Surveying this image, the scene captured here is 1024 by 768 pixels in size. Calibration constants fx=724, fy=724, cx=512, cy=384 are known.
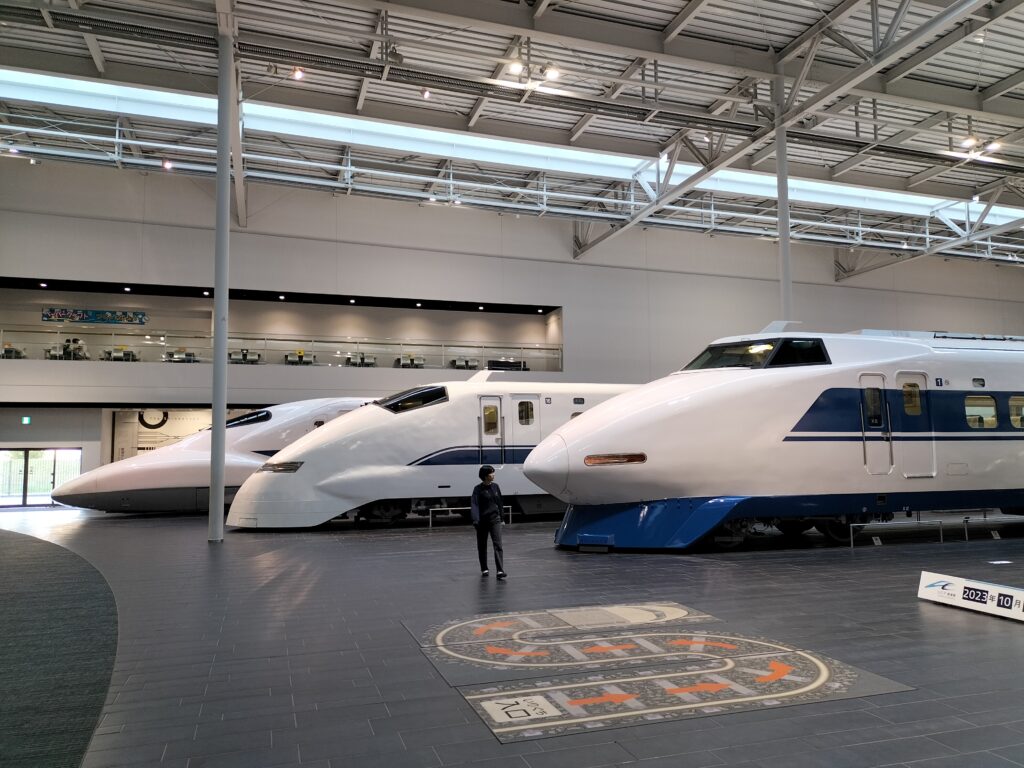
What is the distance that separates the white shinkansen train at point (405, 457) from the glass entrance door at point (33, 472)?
1205 centimetres

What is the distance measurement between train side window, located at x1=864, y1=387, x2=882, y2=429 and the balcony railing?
14.9 meters

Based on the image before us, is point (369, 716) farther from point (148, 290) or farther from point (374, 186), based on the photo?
point (148, 290)

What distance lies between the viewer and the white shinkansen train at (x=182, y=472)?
1537 cm

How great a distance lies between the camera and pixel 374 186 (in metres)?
21.4

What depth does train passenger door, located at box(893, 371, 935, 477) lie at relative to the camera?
10172 mm

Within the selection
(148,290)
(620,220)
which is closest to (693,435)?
(620,220)

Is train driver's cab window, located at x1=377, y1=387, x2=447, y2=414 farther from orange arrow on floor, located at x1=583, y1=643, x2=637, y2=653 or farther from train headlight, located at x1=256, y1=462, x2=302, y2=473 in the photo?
orange arrow on floor, located at x1=583, y1=643, x2=637, y2=653

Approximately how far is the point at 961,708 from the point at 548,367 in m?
21.2

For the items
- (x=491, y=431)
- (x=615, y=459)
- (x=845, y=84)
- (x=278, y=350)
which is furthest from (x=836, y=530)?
(x=278, y=350)

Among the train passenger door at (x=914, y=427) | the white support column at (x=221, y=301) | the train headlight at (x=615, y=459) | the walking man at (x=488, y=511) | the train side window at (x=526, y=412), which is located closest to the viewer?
the walking man at (x=488, y=511)

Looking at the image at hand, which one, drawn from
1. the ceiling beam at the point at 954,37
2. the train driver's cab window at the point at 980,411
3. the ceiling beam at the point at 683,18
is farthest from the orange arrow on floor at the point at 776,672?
the ceiling beam at the point at 954,37

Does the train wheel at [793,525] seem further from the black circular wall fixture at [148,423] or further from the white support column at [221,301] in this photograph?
the black circular wall fixture at [148,423]

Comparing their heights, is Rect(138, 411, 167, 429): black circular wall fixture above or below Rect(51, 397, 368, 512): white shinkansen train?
above

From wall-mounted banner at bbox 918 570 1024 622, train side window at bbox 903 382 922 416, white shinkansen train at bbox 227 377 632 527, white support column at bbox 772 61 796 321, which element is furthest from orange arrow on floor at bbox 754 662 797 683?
white support column at bbox 772 61 796 321
